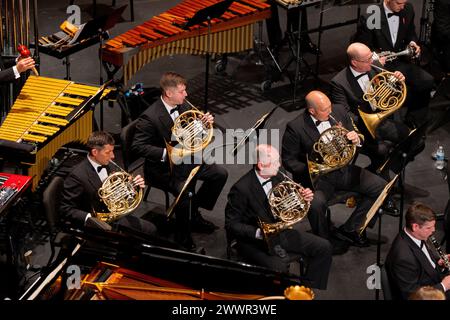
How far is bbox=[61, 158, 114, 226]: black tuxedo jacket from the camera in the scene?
27.2ft

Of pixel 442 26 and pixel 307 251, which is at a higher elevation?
pixel 442 26

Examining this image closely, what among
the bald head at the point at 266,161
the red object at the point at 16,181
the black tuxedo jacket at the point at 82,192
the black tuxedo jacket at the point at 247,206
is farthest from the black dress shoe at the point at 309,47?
the red object at the point at 16,181

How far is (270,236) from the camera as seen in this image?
26.9ft

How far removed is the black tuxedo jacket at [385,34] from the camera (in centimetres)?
1073

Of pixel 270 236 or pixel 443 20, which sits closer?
pixel 270 236

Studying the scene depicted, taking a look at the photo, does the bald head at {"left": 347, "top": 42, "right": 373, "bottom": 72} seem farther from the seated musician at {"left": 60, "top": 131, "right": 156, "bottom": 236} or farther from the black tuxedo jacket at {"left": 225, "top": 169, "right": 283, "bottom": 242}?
the seated musician at {"left": 60, "top": 131, "right": 156, "bottom": 236}

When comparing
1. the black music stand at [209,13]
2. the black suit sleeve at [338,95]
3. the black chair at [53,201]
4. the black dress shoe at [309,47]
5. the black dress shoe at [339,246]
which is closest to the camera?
the black chair at [53,201]

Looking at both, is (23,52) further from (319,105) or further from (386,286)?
(386,286)

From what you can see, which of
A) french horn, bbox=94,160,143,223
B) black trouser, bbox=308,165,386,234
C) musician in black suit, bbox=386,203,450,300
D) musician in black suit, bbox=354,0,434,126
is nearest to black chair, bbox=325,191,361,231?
black trouser, bbox=308,165,386,234

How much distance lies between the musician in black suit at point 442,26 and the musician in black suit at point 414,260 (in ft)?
13.4

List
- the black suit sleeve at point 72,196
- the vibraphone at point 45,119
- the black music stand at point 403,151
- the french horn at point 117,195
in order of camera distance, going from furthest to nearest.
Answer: the vibraphone at point 45,119
the black music stand at point 403,151
the black suit sleeve at point 72,196
the french horn at point 117,195

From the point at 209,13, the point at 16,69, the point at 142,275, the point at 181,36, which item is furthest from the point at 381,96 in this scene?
the point at 142,275

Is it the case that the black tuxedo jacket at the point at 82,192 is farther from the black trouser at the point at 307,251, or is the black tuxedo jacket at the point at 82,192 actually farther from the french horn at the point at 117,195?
the black trouser at the point at 307,251

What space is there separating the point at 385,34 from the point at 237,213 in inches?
137
